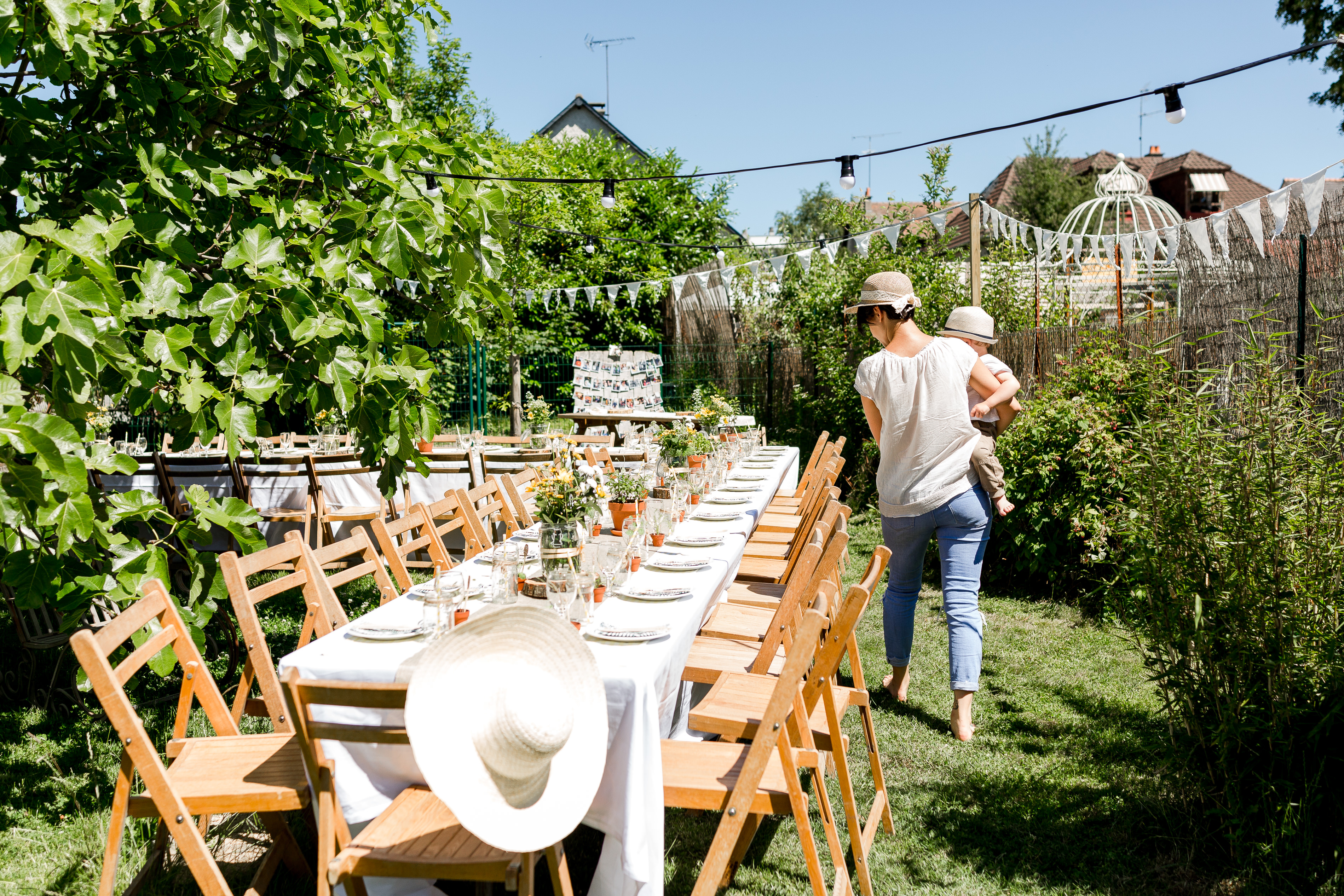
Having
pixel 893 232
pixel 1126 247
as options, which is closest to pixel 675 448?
pixel 893 232

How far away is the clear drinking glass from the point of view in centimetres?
271

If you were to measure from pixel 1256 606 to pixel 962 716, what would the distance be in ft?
4.91

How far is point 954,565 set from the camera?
3.91 m

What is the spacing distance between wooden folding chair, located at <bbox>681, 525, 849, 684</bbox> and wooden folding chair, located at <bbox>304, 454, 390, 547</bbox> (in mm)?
3524

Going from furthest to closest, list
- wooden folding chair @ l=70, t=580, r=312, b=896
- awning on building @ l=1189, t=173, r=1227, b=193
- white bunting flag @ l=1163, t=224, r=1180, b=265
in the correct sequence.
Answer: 1. awning on building @ l=1189, t=173, r=1227, b=193
2. white bunting flag @ l=1163, t=224, r=1180, b=265
3. wooden folding chair @ l=70, t=580, r=312, b=896

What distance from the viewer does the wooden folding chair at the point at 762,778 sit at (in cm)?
221

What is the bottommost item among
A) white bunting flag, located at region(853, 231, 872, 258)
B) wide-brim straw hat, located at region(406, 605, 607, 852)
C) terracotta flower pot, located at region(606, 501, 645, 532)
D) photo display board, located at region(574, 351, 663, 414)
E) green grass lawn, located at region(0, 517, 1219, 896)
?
green grass lawn, located at region(0, 517, 1219, 896)

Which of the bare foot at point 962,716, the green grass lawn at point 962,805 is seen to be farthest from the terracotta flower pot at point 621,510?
the bare foot at point 962,716

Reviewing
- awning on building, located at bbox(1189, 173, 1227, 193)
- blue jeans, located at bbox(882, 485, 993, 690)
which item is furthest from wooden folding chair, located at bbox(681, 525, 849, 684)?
awning on building, located at bbox(1189, 173, 1227, 193)

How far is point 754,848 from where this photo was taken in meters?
3.02

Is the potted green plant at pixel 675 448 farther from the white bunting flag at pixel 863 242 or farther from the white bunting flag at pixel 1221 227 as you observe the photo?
the white bunting flag at pixel 863 242

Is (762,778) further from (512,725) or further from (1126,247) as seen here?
(1126,247)

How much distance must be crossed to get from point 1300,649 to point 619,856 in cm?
184

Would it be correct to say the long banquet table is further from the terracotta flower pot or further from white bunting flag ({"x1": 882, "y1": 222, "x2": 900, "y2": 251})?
white bunting flag ({"x1": 882, "y1": 222, "x2": 900, "y2": 251})
